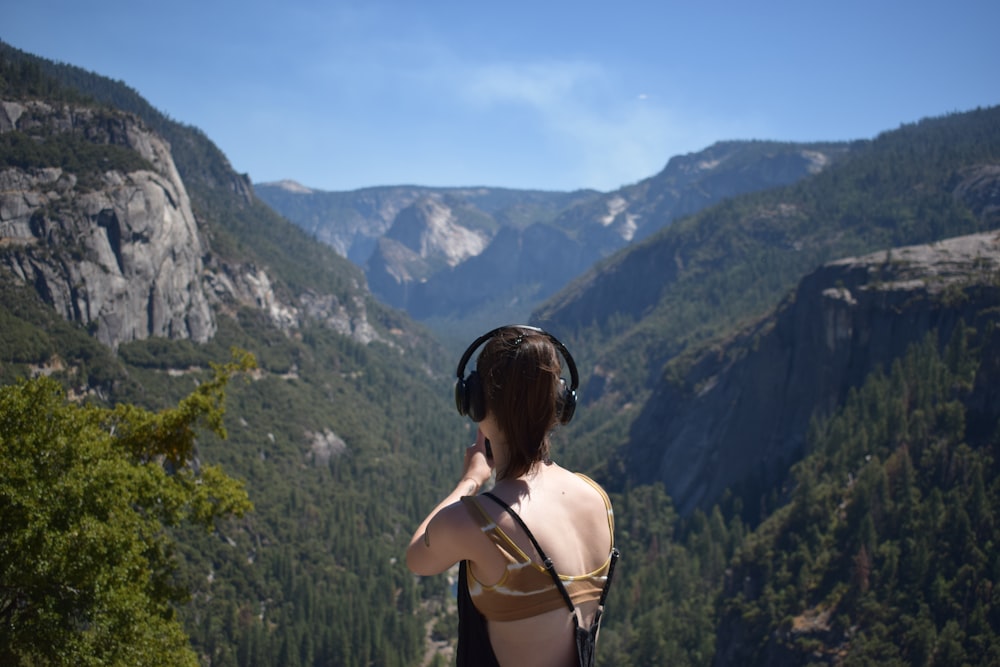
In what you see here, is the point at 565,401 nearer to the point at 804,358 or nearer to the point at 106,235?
the point at 804,358

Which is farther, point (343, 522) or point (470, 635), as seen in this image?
point (343, 522)

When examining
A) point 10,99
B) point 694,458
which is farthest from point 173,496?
point 10,99

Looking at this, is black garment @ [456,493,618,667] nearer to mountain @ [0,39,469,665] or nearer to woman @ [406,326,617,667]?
woman @ [406,326,617,667]

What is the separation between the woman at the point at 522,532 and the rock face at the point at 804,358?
89198mm

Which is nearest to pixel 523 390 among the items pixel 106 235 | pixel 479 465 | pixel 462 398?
pixel 462 398

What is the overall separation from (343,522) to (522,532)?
135 m


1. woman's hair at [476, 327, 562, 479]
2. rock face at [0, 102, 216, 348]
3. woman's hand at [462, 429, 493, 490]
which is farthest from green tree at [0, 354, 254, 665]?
rock face at [0, 102, 216, 348]

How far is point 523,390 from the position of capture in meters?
4.89

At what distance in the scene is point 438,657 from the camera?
84062 mm

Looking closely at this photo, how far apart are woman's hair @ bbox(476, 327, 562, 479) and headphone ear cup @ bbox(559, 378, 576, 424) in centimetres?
7

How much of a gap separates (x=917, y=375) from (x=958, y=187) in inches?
5068

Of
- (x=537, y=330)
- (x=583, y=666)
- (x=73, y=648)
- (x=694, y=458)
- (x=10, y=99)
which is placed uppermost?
(x=10, y=99)

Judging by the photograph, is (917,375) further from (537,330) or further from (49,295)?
(49,295)

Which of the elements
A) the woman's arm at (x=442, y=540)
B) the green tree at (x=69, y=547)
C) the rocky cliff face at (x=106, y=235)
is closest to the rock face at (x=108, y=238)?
the rocky cliff face at (x=106, y=235)
